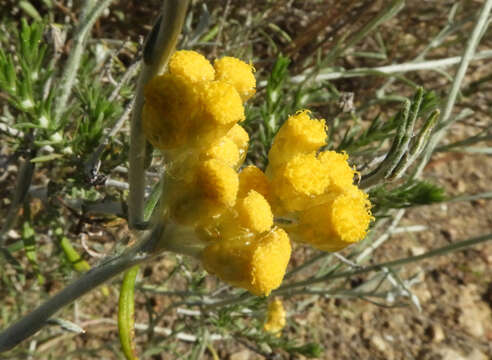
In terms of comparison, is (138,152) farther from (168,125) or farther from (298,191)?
(298,191)

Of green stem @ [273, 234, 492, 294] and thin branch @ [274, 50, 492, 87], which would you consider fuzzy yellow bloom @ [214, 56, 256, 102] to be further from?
thin branch @ [274, 50, 492, 87]

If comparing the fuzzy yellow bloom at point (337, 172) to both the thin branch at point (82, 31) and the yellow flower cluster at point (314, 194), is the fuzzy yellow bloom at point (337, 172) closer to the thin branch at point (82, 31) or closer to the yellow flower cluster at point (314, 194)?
the yellow flower cluster at point (314, 194)

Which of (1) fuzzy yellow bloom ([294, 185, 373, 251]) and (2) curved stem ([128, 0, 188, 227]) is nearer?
(2) curved stem ([128, 0, 188, 227])

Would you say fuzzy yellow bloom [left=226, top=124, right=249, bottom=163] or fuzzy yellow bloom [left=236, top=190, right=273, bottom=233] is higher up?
fuzzy yellow bloom [left=226, top=124, right=249, bottom=163]

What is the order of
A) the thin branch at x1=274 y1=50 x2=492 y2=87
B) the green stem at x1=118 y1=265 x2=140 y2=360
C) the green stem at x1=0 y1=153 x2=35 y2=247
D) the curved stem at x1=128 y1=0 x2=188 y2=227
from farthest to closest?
the thin branch at x1=274 y1=50 x2=492 y2=87, the green stem at x1=0 y1=153 x2=35 y2=247, the green stem at x1=118 y1=265 x2=140 y2=360, the curved stem at x1=128 y1=0 x2=188 y2=227

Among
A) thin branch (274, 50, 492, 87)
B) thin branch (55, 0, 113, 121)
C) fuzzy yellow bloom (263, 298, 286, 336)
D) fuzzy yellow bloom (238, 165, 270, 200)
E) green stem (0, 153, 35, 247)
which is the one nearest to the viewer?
→ fuzzy yellow bloom (238, 165, 270, 200)

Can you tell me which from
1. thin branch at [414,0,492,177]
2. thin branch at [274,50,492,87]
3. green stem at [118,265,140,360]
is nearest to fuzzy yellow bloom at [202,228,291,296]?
green stem at [118,265,140,360]

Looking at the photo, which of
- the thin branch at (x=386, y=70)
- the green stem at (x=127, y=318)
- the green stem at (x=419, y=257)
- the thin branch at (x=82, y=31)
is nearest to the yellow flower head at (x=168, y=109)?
the green stem at (x=127, y=318)

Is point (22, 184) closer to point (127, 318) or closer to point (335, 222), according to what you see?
point (127, 318)
